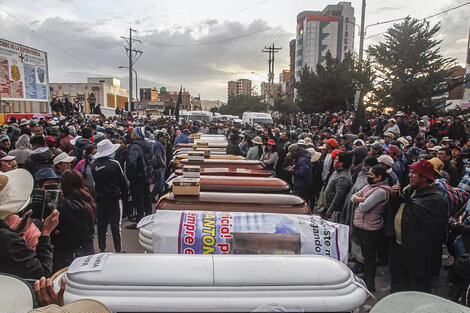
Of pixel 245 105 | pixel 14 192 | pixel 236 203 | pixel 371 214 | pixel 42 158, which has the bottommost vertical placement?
pixel 371 214

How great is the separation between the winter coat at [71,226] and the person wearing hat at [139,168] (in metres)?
2.91

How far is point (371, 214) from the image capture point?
13.9 ft

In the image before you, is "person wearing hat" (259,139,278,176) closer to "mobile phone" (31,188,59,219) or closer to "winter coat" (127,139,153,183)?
"winter coat" (127,139,153,183)

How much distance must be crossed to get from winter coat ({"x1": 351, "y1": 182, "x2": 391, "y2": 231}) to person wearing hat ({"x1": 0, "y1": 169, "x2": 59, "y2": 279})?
3.60 m

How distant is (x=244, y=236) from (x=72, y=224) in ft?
6.91

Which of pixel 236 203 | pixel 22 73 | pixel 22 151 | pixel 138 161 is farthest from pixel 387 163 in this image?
pixel 22 73

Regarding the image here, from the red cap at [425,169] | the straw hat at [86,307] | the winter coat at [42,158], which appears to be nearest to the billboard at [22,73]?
the winter coat at [42,158]

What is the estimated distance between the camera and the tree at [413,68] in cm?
1661

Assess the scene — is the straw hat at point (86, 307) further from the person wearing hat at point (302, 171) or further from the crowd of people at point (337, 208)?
the person wearing hat at point (302, 171)

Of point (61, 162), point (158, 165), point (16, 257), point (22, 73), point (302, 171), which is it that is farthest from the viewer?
point (22, 73)

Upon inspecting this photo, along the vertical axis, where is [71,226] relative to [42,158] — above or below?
below

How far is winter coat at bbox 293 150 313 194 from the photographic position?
262 inches

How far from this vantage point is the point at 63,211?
11.3ft

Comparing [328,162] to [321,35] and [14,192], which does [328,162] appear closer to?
[14,192]
